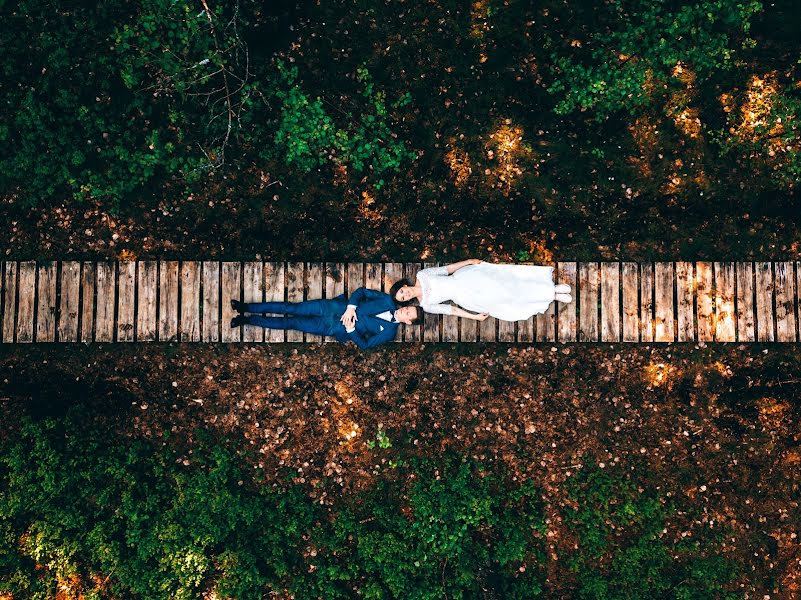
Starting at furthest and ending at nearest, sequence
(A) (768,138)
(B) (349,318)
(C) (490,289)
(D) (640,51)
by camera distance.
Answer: (A) (768,138) → (D) (640,51) → (B) (349,318) → (C) (490,289)

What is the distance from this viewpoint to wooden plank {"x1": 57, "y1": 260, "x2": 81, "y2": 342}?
781 cm

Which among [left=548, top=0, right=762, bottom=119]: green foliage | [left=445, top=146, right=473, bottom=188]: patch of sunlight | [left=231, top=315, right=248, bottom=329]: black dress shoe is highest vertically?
[left=548, top=0, right=762, bottom=119]: green foliage

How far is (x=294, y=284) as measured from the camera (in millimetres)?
7902

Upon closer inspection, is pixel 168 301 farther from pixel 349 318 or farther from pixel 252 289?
pixel 349 318

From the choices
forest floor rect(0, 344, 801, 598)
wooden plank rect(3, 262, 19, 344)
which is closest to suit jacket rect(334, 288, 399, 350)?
forest floor rect(0, 344, 801, 598)

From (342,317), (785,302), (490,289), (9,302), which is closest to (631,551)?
(785,302)

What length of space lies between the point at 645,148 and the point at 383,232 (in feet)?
14.2

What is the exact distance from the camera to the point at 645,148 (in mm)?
8273

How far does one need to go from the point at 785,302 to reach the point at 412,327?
5.73m

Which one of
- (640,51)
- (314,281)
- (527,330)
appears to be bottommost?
(527,330)

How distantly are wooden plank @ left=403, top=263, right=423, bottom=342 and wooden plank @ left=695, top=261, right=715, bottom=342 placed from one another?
4248mm

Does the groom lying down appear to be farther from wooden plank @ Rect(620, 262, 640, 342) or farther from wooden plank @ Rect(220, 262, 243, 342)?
wooden plank @ Rect(620, 262, 640, 342)

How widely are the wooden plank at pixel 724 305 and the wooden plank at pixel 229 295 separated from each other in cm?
724

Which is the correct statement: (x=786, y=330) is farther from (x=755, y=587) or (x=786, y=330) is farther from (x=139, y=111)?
(x=139, y=111)
